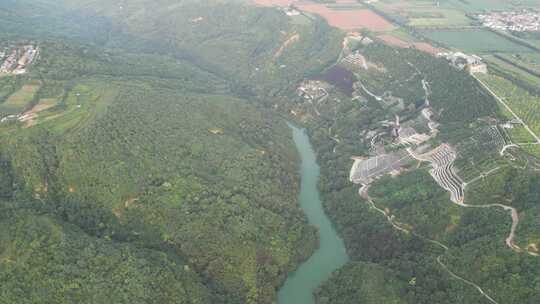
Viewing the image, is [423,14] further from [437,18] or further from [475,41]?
[475,41]

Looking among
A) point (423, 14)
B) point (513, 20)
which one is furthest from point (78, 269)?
point (513, 20)

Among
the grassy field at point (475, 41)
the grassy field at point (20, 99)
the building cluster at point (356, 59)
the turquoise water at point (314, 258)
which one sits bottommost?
the turquoise water at point (314, 258)

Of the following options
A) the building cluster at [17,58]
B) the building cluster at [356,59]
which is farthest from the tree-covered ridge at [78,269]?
the building cluster at [356,59]

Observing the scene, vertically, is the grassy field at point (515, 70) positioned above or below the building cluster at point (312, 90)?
above

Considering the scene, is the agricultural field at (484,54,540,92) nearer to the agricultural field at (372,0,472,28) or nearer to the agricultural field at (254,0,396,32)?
the agricultural field at (372,0,472,28)

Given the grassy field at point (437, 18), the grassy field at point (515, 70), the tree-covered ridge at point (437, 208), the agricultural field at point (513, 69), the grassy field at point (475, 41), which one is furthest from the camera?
the grassy field at point (437, 18)

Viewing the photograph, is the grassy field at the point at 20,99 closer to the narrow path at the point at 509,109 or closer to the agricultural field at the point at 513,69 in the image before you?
the narrow path at the point at 509,109
